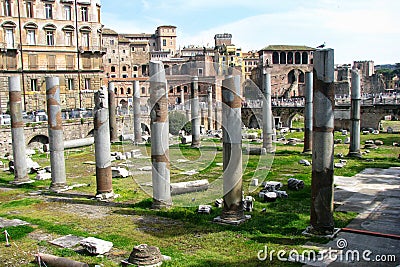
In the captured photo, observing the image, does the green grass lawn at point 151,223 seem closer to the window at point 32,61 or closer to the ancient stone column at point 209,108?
the window at point 32,61

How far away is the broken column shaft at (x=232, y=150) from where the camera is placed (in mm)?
10273

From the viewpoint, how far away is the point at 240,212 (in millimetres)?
10484

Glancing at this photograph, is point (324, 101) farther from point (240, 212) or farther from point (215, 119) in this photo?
point (215, 119)

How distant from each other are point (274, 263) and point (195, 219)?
133 inches

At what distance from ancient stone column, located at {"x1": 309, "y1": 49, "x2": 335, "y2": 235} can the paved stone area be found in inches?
21.0

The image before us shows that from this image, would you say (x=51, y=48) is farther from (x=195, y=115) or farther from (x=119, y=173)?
(x=119, y=173)

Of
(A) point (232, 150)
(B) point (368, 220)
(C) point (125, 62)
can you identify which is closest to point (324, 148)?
(A) point (232, 150)

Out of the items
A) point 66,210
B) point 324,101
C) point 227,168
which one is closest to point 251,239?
point 227,168

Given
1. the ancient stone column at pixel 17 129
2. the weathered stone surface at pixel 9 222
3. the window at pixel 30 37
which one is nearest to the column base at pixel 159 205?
the weathered stone surface at pixel 9 222

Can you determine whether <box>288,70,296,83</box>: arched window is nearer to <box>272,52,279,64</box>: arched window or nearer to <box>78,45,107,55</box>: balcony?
<box>272,52,279,64</box>: arched window

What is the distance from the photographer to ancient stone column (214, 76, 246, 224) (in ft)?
33.7

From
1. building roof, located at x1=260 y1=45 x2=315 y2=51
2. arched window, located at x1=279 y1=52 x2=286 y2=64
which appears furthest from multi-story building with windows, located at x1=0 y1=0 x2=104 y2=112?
arched window, located at x1=279 y1=52 x2=286 y2=64

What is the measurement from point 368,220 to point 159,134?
5.96 metres

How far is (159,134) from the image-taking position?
11898 millimetres
